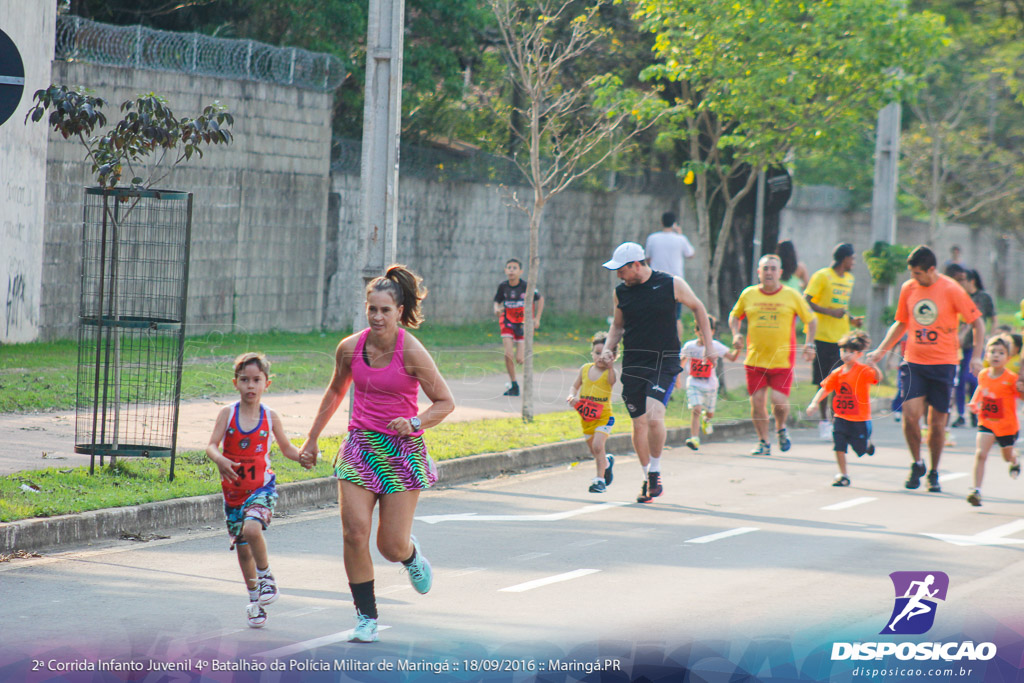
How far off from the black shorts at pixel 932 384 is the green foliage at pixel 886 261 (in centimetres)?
796

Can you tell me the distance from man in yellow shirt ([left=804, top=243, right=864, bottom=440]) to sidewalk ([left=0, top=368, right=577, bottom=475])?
3047 millimetres

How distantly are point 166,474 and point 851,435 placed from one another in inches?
230

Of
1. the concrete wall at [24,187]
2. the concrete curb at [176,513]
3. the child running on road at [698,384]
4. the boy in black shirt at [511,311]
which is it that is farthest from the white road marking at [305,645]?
the concrete wall at [24,187]

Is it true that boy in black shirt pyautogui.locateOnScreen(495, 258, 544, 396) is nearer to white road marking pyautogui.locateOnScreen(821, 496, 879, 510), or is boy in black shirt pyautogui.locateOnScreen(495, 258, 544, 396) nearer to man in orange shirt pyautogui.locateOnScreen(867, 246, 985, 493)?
man in orange shirt pyautogui.locateOnScreen(867, 246, 985, 493)

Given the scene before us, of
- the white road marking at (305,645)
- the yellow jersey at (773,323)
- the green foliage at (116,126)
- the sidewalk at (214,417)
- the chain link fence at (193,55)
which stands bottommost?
the white road marking at (305,645)

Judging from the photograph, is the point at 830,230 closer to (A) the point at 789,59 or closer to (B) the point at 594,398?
(A) the point at 789,59

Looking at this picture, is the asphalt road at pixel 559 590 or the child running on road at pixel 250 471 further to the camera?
the child running on road at pixel 250 471

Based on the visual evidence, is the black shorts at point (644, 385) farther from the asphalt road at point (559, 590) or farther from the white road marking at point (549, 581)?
the white road marking at point (549, 581)

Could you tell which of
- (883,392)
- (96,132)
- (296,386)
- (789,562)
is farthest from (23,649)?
(883,392)

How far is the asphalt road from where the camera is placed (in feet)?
18.8

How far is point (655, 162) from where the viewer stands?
95.2ft

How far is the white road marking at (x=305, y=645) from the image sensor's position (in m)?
5.64

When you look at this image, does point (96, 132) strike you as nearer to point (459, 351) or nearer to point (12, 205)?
point (12, 205)

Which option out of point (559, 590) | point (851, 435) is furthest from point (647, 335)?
point (559, 590)
